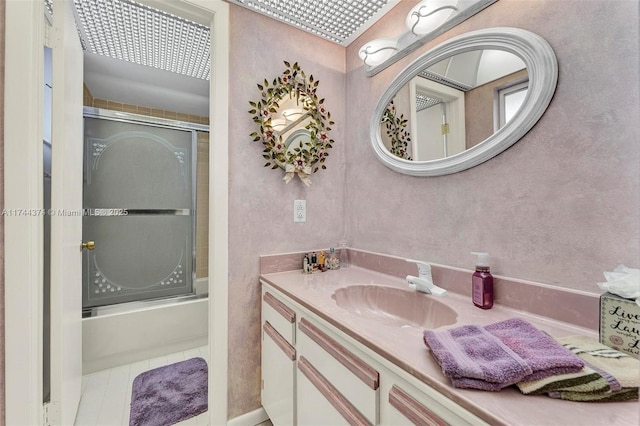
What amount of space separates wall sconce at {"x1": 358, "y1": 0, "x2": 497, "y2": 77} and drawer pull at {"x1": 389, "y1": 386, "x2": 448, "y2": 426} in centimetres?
133

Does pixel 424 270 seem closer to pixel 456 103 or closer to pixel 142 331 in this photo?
pixel 456 103

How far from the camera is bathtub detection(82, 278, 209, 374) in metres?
1.88

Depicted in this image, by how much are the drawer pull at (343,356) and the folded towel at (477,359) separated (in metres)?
0.19

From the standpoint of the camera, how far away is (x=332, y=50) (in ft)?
5.50

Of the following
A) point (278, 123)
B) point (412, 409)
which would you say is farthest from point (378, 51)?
point (412, 409)

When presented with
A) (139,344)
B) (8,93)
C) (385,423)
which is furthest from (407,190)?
(139,344)

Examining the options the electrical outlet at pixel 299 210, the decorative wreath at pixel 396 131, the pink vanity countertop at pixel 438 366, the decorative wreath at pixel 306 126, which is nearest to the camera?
the pink vanity countertop at pixel 438 366

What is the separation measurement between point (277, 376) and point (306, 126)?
133 centimetres

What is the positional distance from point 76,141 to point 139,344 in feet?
4.96

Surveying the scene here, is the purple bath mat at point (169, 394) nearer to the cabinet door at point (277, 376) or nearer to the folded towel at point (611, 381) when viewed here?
the cabinet door at point (277, 376)

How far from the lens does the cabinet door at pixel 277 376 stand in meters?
1.12

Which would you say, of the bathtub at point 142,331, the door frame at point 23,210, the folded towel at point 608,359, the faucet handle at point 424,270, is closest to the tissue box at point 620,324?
the folded towel at point 608,359

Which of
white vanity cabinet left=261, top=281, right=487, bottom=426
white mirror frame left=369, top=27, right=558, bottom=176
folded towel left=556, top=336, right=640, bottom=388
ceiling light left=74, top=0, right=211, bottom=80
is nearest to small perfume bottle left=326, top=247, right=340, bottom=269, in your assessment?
Result: white vanity cabinet left=261, top=281, right=487, bottom=426

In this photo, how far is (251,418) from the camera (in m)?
1.42
